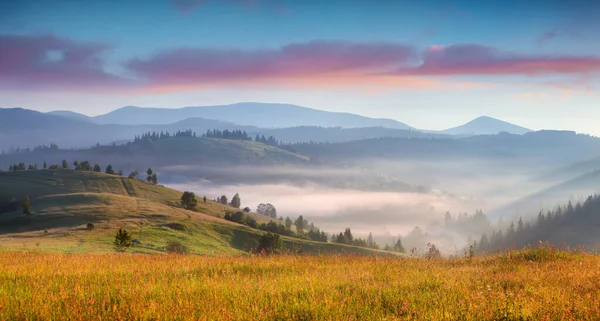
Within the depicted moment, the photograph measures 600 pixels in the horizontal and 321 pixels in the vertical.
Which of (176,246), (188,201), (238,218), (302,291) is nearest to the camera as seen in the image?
(302,291)

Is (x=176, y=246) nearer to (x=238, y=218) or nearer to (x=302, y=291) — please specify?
(x=302, y=291)

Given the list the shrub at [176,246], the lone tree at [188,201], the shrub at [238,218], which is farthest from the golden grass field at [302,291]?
the lone tree at [188,201]

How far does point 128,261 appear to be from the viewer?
47.0ft

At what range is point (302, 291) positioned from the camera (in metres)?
9.18

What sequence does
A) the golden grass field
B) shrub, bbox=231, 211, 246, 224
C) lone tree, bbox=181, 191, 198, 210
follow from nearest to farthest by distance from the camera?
1. the golden grass field
2. lone tree, bbox=181, 191, 198, 210
3. shrub, bbox=231, 211, 246, 224

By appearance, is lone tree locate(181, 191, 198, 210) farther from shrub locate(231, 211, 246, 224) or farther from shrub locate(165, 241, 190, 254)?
shrub locate(165, 241, 190, 254)

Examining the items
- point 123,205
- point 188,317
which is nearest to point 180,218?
point 123,205

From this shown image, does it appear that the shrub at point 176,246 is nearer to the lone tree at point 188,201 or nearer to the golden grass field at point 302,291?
the golden grass field at point 302,291

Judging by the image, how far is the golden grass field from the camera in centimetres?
750

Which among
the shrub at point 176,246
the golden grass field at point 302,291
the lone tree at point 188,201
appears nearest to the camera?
the golden grass field at point 302,291

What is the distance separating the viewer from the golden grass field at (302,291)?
750 cm

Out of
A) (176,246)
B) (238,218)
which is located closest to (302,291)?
(176,246)

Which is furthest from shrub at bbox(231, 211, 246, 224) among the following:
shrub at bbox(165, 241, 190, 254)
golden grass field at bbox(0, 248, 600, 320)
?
golden grass field at bbox(0, 248, 600, 320)

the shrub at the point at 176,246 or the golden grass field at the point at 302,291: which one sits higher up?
the golden grass field at the point at 302,291
